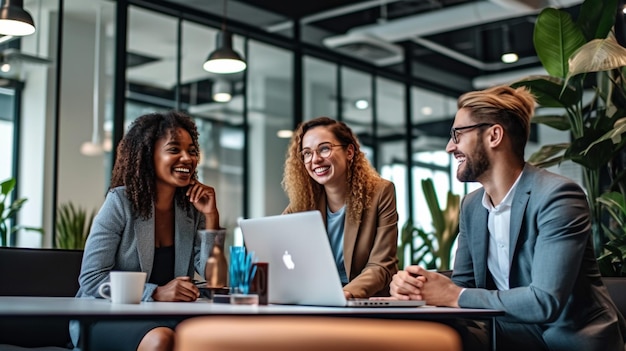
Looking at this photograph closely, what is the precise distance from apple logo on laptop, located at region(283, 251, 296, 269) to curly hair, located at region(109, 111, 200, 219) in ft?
2.29

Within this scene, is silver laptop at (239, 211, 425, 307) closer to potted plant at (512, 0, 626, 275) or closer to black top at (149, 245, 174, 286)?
black top at (149, 245, 174, 286)

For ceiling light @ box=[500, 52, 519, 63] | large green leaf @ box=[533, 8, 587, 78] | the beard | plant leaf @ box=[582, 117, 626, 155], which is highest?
ceiling light @ box=[500, 52, 519, 63]

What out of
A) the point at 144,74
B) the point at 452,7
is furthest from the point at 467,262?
the point at 144,74

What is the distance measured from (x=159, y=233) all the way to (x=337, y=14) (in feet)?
16.9

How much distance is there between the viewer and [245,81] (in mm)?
7348

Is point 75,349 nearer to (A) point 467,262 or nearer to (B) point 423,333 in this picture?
(A) point 467,262

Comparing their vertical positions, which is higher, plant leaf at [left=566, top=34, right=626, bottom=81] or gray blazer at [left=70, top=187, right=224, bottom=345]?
plant leaf at [left=566, top=34, right=626, bottom=81]

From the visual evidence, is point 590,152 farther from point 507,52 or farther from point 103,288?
point 507,52

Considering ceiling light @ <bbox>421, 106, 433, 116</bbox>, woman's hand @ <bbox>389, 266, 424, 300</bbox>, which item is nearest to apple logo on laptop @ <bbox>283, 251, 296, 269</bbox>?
woman's hand @ <bbox>389, 266, 424, 300</bbox>

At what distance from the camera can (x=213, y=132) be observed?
27.2 feet

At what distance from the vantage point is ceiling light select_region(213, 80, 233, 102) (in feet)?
26.2

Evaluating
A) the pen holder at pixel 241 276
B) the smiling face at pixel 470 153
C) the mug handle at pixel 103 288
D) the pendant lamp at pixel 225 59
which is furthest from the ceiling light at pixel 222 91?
the pen holder at pixel 241 276

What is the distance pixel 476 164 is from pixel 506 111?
180mm

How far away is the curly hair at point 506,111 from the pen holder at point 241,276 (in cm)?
84
